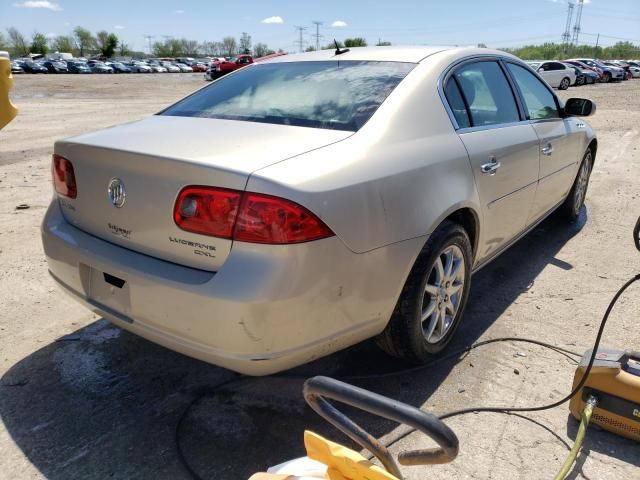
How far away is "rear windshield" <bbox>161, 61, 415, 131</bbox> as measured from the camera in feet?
8.63

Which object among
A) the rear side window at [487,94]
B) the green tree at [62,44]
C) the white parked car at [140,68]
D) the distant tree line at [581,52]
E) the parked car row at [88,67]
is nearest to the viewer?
the rear side window at [487,94]

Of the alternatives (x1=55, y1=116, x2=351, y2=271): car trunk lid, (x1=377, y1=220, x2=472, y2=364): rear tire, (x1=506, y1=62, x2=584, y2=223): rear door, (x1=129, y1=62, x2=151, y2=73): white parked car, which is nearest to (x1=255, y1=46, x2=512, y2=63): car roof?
(x1=506, y1=62, x2=584, y2=223): rear door

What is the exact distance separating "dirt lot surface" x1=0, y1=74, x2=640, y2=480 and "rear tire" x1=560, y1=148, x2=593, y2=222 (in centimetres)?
93

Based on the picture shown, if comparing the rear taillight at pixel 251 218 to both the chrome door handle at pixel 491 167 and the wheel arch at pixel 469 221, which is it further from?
the chrome door handle at pixel 491 167

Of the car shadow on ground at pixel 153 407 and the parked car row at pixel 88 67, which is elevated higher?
the parked car row at pixel 88 67

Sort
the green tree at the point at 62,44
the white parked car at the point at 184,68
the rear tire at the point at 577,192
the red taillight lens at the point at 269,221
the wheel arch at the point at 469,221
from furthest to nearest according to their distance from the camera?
the green tree at the point at 62,44 → the white parked car at the point at 184,68 → the rear tire at the point at 577,192 → the wheel arch at the point at 469,221 → the red taillight lens at the point at 269,221

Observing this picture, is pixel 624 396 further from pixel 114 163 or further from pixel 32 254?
pixel 32 254

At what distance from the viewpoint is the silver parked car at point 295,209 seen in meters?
2.02

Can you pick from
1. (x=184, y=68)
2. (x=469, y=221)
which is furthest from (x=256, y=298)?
(x=184, y=68)

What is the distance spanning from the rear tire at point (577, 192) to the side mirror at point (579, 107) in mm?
741

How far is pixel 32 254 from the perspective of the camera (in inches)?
173

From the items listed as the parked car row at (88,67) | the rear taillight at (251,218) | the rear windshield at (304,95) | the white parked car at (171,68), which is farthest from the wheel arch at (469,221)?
the white parked car at (171,68)

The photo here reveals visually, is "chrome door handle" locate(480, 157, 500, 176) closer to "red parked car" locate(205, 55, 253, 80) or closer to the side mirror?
the side mirror

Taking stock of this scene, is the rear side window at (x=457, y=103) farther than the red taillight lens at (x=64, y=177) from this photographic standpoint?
Yes
